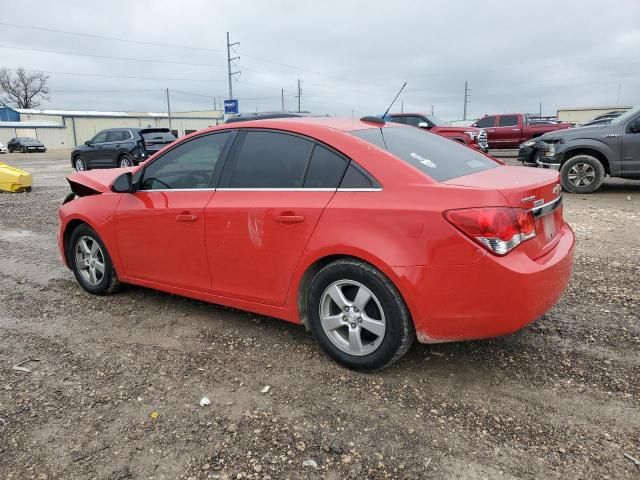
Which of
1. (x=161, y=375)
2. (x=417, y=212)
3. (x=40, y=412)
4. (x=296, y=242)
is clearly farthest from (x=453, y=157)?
(x=40, y=412)

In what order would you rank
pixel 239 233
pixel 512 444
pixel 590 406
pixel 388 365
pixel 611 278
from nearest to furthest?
pixel 512 444 → pixel 590 406 → pixel 388 365 → pixel 239 233 → pixel 611 278

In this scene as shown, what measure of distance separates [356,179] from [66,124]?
65.4 meters

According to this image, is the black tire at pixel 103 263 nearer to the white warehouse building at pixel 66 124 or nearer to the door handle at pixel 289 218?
the door handle at pixel 289 218

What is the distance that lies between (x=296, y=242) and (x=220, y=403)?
1058mm

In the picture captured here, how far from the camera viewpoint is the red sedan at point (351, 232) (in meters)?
2.72

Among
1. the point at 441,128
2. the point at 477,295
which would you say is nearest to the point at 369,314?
the point at 477,295

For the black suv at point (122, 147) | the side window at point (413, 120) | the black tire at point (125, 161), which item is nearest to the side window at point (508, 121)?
the side window at point (413, 120)

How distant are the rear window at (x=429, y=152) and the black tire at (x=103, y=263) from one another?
2586 millimetres

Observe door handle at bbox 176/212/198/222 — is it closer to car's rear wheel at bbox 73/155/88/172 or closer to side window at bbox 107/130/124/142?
side window at bbox 107/130/124/142

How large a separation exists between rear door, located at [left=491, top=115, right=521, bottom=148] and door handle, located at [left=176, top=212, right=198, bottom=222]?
65.1ft

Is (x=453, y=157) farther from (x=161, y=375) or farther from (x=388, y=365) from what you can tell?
(x=161, y=375)

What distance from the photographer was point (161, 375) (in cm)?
321

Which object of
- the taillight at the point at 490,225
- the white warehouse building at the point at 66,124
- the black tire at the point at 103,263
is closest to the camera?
the taillight at the point at 490,225

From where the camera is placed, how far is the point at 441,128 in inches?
670
